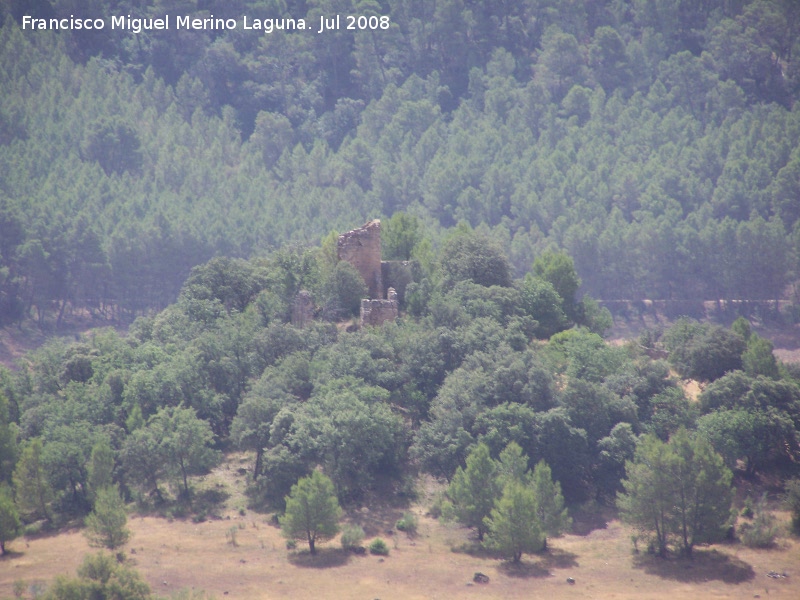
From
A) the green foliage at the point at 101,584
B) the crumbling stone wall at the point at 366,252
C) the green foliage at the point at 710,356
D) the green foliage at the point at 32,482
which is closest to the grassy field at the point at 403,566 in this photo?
the green foliage at the point at 32,482

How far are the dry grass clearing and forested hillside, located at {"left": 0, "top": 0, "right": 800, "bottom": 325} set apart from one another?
163ft

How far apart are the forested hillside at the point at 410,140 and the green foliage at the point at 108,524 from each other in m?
49.9

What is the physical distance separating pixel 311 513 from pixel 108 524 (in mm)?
7108

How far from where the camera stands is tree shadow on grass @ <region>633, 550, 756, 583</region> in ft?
A: 131

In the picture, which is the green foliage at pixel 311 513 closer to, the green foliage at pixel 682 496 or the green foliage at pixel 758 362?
the green foliage at pixel 682 496

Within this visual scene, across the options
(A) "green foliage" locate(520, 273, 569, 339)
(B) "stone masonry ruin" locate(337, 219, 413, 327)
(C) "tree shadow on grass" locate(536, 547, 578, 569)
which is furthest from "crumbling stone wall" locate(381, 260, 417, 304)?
(C) "tree shadow on grass" locate(536, 547, 578, 569)

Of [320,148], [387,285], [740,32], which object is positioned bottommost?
[387,285]

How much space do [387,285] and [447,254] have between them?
4.20 metres

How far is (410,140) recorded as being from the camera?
425 ft

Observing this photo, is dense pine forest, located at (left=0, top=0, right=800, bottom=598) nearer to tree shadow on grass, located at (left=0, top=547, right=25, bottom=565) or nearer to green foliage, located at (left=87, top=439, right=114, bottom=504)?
green foliage, located at (left=87, top=439, right=114, bottom=504)

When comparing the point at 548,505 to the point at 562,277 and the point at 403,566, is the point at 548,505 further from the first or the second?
the point at 562,277

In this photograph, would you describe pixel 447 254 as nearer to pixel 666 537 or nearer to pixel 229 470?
pixel 229 470

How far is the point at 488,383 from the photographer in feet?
157

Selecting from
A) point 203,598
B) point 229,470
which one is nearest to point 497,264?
point 229,470
